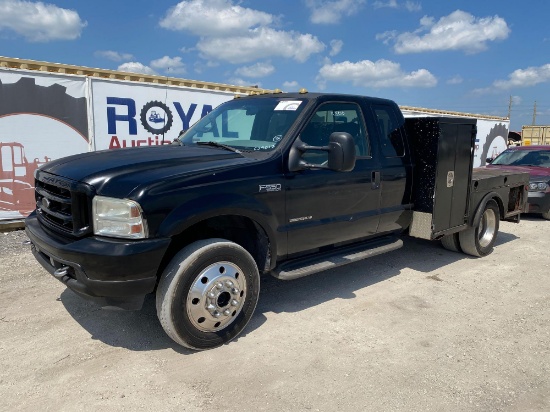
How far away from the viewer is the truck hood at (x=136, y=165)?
2.92 metres

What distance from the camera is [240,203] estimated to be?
331cm

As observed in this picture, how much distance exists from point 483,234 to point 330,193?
11.1ft

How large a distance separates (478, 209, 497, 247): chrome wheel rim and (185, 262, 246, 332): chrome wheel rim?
14.0ft

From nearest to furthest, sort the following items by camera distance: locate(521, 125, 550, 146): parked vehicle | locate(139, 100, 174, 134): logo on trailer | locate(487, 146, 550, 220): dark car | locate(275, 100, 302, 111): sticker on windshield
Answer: locate(275, 100, 302, 111): sticker on windshield
locate(139, 100, 174, 134): logo on trailer
locate(487, 146, 550, 220): dark car
locate(521, 125, 550, 146): parked vehicle

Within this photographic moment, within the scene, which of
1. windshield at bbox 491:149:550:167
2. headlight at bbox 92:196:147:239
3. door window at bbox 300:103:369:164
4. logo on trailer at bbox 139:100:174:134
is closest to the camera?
headlight at bbox 92:196:147:239

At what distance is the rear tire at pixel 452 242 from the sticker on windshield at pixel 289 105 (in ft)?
10.9

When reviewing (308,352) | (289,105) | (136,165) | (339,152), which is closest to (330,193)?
(339,152)

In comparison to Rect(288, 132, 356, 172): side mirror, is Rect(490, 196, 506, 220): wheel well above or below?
below

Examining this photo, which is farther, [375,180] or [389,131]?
[389,131]

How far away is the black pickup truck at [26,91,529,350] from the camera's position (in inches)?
114

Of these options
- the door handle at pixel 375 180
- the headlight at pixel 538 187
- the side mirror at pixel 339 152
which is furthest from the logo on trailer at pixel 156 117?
the headlight at pixel 538 187

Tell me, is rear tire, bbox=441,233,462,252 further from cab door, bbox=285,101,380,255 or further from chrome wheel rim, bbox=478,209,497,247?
cab door, bbox=285,101,380,255

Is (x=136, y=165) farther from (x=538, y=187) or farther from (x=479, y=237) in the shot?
(x=538, y=187)

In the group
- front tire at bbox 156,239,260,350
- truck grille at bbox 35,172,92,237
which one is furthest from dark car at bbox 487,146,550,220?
truck grille at bbox 35,172,92,237
